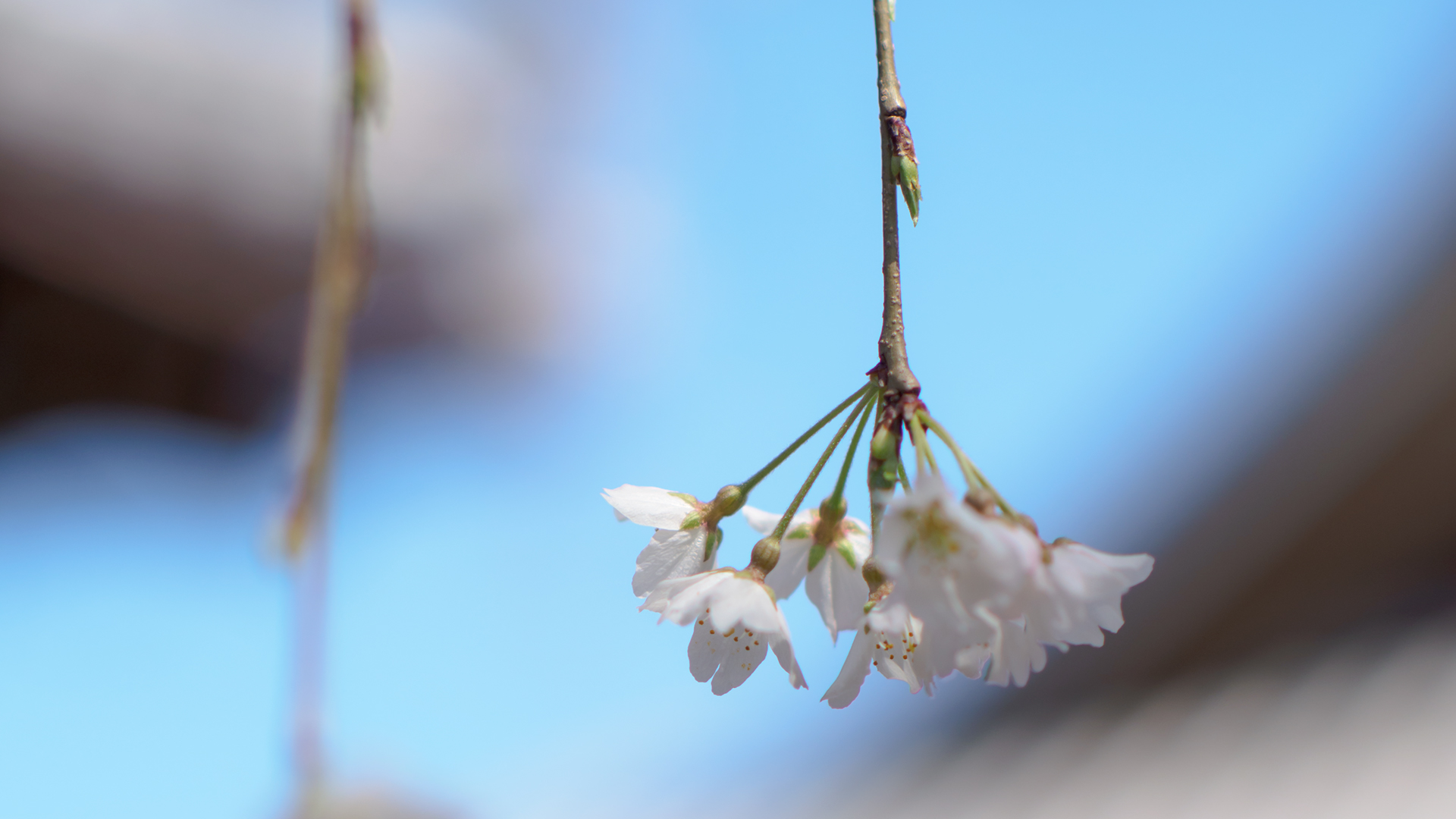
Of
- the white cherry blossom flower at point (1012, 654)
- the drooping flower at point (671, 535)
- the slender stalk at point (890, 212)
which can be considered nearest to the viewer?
the slender stalk at point (890, 212)

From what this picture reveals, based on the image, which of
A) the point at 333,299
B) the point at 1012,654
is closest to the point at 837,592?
the point at 1012,654

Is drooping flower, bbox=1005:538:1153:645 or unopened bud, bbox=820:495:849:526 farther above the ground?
unopened bud, bbox=820:495:849:526

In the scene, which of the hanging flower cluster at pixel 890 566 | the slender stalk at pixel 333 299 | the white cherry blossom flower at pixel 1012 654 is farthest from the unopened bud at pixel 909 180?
the slender stalk at pixel 333 299

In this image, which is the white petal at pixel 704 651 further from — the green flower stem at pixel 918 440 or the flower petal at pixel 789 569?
the green flower stem at pixel 918 440

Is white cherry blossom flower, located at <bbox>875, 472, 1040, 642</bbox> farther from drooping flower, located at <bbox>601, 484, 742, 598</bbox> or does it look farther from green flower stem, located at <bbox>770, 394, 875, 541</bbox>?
drooping flower, located at <bbox>601, 484, 742, 598</bbox>

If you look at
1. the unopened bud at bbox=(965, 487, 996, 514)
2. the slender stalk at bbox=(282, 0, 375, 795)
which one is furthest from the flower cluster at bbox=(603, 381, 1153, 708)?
the slender stalk at bbox=(282, 0, 375, 795)

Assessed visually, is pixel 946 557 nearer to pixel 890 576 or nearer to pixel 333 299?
pixel 890 576
